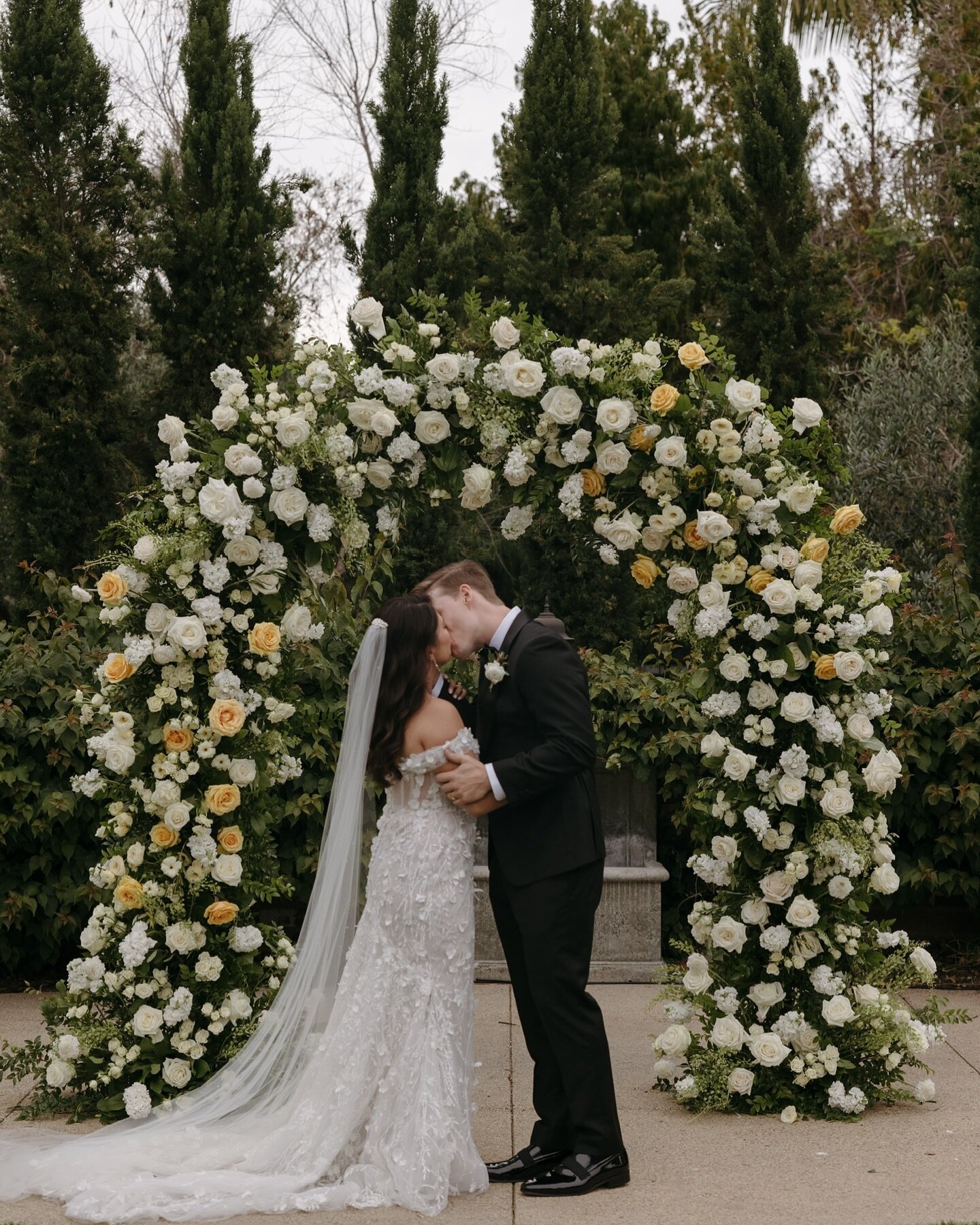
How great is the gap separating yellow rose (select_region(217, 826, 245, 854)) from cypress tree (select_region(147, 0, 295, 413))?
7.38 metres

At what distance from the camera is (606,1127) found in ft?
Answer: 13.9

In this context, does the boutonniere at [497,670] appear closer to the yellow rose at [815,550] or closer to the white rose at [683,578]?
the white rose at [683,578]

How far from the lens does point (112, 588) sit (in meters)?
4.72

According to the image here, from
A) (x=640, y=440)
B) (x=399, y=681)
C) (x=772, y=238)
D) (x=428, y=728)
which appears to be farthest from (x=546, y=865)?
(x=772, y=238)

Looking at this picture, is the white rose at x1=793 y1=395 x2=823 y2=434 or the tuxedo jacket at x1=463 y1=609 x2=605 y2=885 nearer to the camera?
the tuxedo jacket at x1=463 y1=609 x2=605 y2=885

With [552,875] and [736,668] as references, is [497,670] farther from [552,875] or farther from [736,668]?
[736,668]

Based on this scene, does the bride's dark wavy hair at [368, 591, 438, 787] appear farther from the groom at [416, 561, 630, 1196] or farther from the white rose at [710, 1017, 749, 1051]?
the white rose at [710, 1017, 749, 1051]

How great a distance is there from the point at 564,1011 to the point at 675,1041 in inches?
38.0

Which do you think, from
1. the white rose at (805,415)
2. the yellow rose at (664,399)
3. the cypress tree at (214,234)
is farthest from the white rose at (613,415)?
the cypress tree at (214,234)

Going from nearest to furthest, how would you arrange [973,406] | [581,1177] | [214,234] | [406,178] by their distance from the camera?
1. [581,1177]
2. [973,406]
3. [214,234]
4. [406,178]

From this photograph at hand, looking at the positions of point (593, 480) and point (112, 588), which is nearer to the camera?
point (112, 588)

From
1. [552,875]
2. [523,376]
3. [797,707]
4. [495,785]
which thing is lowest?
[552,875]

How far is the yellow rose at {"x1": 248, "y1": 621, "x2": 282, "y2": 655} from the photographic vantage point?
4820 millimetres

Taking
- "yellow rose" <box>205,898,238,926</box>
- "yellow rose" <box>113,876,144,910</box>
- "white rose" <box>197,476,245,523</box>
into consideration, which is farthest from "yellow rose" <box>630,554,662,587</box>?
"yellow rose" <box>113,876,144,910</box>
